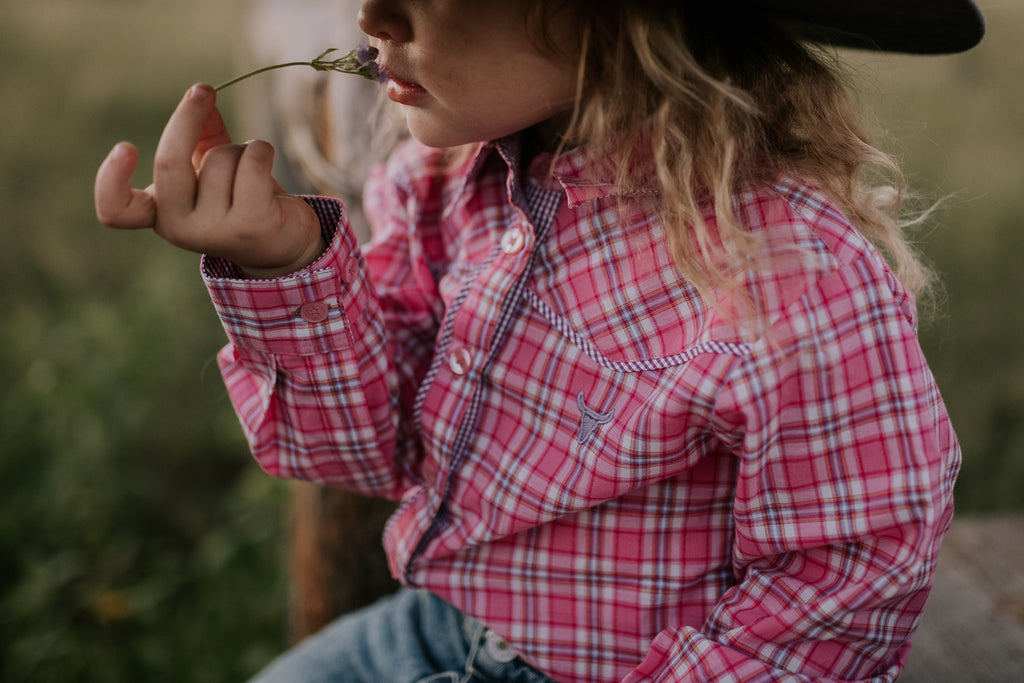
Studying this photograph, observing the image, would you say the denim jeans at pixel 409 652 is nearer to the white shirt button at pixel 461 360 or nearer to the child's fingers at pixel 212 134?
the white shirt button at pixel 461 360

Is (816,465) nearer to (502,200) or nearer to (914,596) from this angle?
(914,596)

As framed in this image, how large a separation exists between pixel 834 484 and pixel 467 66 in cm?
68

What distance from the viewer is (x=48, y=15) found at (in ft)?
19.4

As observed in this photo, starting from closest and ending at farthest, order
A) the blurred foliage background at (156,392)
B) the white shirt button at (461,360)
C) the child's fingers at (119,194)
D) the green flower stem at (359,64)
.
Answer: the child's fingers at (119,194)
the green flower stem at (359,64)
the white shirt button at (461,360)
the blurred foliage background at (156,392)

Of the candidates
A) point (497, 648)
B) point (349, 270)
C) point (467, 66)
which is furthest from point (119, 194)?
point (497, 648)

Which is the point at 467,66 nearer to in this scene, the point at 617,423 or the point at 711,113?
the point at 711,113

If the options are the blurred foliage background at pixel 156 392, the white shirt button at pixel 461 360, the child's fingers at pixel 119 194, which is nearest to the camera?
the child's fingers at pixel 119 194

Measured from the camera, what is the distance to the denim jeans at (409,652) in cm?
128

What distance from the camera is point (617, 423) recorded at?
3.51 ft

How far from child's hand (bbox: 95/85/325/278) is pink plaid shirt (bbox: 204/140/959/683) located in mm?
79

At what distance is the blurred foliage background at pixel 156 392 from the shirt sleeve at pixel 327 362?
278mm

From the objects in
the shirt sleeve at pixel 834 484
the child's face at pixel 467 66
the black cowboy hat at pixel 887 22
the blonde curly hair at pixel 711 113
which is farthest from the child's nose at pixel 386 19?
the shirt sleeve at pixel 834 484

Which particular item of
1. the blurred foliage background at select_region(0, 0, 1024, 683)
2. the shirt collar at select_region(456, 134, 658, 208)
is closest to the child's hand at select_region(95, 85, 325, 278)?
the shirt collar at select_region(456, 134, 658, 208)

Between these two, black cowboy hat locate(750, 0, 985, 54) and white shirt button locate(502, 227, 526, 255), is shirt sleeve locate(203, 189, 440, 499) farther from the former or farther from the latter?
black cowboy hat locate(750, 0, 985, 54)
